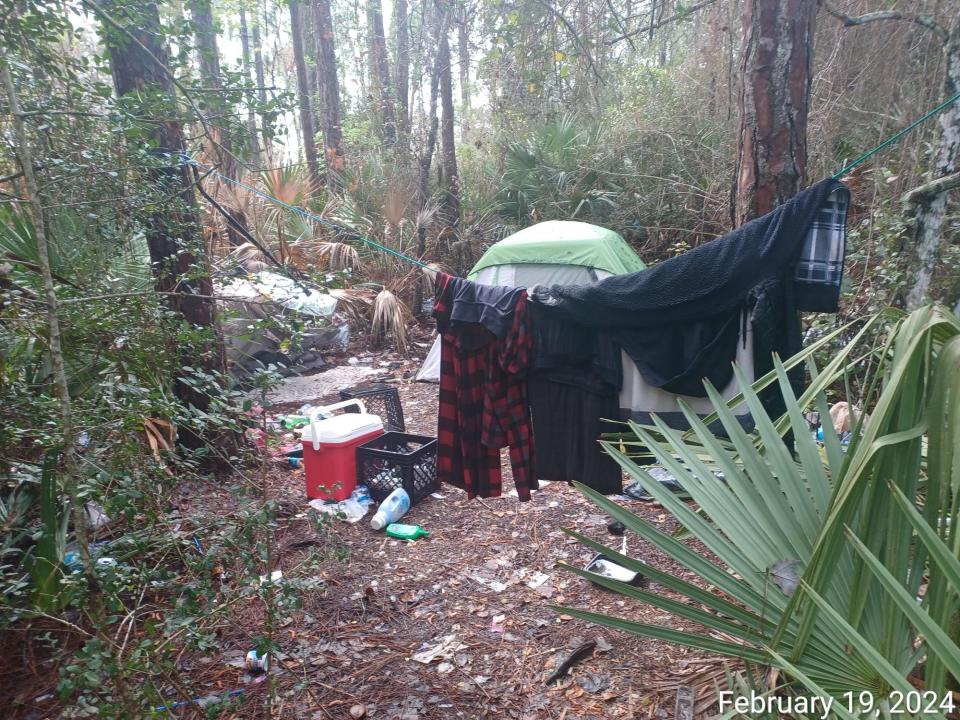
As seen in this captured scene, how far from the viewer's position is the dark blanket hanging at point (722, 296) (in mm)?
1904

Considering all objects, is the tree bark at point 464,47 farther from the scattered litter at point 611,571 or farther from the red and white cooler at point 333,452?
the scattered litter at point 611,571

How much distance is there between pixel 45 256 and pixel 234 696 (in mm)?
1626

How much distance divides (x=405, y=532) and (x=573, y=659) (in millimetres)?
1258

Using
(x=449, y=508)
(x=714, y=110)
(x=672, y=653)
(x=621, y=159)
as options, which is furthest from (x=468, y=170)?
(x=672, y=653)

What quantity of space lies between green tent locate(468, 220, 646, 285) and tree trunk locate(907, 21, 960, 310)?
2.26m

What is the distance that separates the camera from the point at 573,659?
2.43m

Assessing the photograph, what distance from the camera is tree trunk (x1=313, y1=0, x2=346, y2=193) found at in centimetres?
923

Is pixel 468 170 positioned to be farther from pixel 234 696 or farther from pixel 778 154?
pixel 234 696

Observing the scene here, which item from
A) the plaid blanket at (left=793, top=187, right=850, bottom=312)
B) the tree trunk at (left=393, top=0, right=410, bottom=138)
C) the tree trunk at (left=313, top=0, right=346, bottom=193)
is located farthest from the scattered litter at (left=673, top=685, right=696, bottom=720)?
the tree trunk at (left=393, top=0, right=410, bottom=138)

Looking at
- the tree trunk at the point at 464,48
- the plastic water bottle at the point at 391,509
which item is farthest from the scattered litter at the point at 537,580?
the tree trunk at the point at 464,48

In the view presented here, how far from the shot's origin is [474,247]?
7.95 metres

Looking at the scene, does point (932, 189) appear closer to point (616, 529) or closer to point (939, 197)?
point (939, 197)

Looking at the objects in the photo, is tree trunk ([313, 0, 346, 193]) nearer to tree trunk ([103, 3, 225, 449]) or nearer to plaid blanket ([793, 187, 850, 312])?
tree trunk ([103, 3, 225, 449])

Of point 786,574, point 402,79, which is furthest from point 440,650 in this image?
point 402,79
